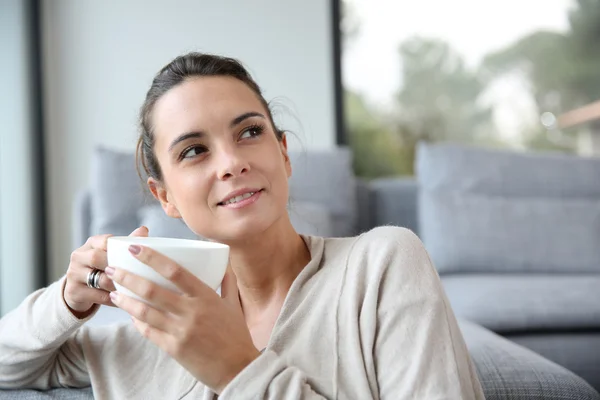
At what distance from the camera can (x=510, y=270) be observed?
96.2 inches

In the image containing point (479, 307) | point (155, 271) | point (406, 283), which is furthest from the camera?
point (479, 307)

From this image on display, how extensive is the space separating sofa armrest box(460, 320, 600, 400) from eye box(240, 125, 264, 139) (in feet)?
1.92

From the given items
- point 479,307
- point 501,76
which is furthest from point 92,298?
point 501,76

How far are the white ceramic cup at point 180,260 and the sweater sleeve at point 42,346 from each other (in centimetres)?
37

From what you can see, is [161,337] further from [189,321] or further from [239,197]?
[239,197]

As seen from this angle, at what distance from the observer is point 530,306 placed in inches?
79.3

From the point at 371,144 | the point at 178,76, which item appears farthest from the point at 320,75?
the point at 178,76

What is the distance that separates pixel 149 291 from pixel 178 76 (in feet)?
1.63

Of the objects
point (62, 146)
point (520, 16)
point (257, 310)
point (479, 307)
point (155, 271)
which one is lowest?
point (479, 307)

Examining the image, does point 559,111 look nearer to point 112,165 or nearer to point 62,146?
point 112,165

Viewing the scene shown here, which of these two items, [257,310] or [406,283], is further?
[257,310]

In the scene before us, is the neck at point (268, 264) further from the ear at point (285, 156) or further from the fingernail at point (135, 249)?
the fingernail at point (135, 249)

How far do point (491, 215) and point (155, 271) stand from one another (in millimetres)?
2008

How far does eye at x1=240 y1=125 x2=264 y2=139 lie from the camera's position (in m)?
1.04
